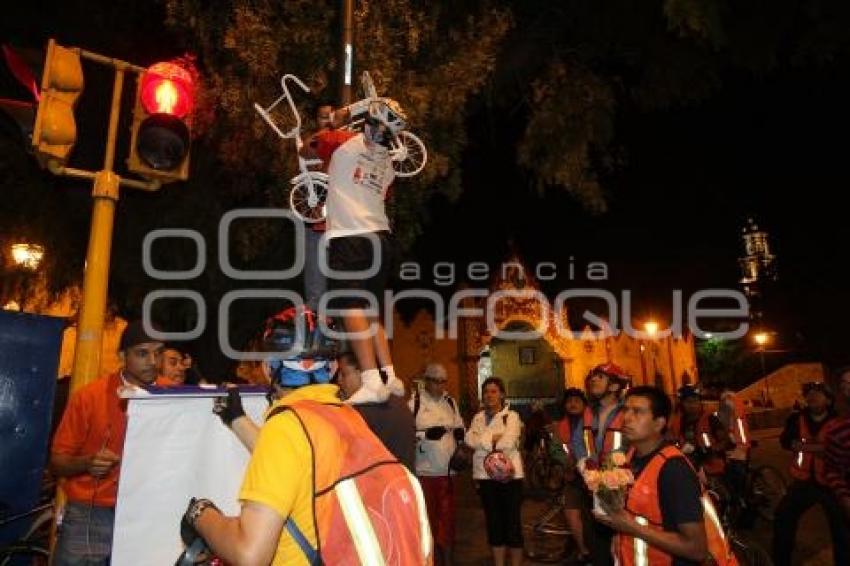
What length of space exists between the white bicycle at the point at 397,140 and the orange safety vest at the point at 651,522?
2.67 metres

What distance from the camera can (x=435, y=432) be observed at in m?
8.48

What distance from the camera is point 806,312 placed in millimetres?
31469

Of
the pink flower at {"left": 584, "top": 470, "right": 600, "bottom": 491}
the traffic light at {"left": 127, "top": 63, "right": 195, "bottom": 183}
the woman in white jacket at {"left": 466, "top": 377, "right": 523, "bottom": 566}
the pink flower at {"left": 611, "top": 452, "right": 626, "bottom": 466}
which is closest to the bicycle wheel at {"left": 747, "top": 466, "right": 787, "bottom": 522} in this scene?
the woman in white jacket at {"left": 466, "top": 377, "right": 523, "bottom": 566}

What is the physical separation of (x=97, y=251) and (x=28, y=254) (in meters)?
6.36

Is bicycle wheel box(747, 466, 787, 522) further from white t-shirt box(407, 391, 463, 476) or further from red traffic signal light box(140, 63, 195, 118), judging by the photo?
red traffic signal light box(140, 63, 195, 118)

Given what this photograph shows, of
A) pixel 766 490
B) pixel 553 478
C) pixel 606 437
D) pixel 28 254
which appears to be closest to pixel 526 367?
pixel 553 478

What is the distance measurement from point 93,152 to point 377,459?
5.02 metres

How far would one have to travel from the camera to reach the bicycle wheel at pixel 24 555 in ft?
17.8

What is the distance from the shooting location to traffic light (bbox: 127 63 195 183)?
539 centimetres

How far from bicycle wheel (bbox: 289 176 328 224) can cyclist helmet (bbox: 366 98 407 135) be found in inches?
40.6

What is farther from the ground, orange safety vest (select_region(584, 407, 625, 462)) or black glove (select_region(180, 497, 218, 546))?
orange safety vest (select_region(584, 407, 625, 462))

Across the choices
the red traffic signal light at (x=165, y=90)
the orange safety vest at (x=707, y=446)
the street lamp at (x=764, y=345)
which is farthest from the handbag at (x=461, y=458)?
the street lamp at (x=764, y=345)

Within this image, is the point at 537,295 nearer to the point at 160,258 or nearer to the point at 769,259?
the point at 769,259

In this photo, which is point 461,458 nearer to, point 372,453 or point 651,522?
point 651,522
